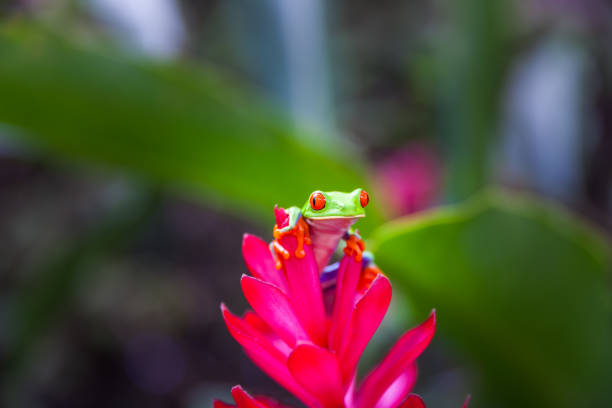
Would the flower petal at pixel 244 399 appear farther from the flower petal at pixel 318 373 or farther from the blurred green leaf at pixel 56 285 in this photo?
the blurred green leaf at pixel 56 285

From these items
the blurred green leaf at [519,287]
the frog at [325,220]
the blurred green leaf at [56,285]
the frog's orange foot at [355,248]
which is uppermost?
the frog at [325,220]

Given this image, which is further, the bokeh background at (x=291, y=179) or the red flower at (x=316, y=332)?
the bokeh background at (x=291, y=179)

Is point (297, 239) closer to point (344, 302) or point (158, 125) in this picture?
point (344, 302)


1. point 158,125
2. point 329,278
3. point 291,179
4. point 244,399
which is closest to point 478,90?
point 291,179

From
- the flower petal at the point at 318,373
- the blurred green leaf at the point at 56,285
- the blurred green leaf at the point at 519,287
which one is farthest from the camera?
the blurred green leaf at the point at 56,285

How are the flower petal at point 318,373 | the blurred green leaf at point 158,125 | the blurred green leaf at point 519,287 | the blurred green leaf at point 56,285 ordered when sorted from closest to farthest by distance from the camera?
the flower petal at point 318,373, the blurred green leaf at point 519,287, the blurred green leaf at point 158,125, the blurred green leaf at point 56,285

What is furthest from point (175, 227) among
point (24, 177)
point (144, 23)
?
point (144, 23)

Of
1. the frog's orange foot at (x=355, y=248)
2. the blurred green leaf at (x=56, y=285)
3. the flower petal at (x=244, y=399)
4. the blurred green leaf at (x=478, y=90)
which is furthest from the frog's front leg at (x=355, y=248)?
the blurred green leaf at (x=56, y=285)

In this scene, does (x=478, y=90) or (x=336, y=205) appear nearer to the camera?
(x=336, y=205)
